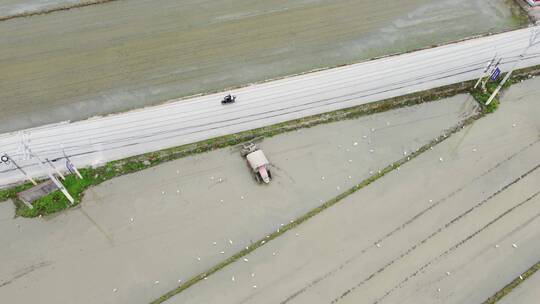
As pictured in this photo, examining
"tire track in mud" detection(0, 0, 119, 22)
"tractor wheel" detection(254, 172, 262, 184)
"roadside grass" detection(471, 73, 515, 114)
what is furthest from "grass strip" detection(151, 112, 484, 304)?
"tire track in mud" detection(0, 0, 119, 22)

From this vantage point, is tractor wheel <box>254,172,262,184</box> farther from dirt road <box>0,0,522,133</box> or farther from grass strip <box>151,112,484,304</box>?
dirt road <box>0,0,522,133</box>

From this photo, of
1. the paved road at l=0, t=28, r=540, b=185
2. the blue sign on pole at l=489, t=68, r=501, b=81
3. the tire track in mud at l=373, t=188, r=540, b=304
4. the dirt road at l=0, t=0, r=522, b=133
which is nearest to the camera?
the tire track in mud at l=373, t=188, r=540, b=304

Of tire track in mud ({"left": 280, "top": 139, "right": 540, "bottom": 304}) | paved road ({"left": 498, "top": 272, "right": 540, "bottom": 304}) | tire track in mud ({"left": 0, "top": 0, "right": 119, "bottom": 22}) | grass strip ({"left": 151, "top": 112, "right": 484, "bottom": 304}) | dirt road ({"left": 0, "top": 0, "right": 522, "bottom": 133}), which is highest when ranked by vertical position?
tire track in mud ({"left": 0, "top": 0, "right": 119, "bottom": 22})

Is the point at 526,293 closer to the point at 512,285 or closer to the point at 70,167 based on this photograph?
the point at 512,285

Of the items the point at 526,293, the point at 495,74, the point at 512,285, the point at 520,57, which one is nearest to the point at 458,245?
the point at 512,285

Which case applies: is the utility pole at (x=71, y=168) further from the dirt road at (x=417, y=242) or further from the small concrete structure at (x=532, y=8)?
the small concrete structure at (x=532, y=8)

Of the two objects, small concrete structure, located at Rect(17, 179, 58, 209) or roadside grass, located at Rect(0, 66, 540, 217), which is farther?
roadside grass, located at Rect(0, 66, 540, 217)

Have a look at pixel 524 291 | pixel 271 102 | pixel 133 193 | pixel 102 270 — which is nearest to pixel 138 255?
pixel 102 270

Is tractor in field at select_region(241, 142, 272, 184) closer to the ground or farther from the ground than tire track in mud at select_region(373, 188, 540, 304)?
farther from the ground
